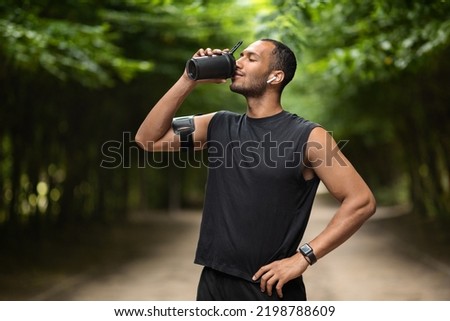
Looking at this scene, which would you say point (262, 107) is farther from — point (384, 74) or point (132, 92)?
point (132, 92)

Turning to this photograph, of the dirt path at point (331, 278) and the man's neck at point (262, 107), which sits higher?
the man's neck at point (262, 107)

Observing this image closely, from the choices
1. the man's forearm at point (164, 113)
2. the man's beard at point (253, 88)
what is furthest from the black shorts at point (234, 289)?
the man's beard at point (253, 88)

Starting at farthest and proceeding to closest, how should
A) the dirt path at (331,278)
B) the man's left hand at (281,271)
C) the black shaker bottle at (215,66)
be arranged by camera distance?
the dirt path at (331,278)
the black shaker bottle at (215,66)
the man's left hand at (281,271)

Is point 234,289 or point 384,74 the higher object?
point 384,74

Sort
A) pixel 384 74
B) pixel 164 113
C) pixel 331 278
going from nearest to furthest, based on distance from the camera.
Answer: pixel 164 113 < pixel 331 278 < pixel 384 74

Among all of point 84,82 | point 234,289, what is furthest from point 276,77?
point 84,82

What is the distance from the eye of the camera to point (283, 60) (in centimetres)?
327

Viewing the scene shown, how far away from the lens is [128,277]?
12.1 m

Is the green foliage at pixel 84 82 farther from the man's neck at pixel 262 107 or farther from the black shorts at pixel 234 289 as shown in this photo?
the black shorts at pixel 234 289

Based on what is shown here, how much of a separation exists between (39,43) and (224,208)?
5442mm

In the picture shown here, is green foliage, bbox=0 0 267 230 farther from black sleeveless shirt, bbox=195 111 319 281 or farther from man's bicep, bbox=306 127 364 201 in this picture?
man's bicep, bbox=306 127 364 201

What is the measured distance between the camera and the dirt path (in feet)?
33.0

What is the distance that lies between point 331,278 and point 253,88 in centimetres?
900

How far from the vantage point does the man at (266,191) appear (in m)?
3.10
